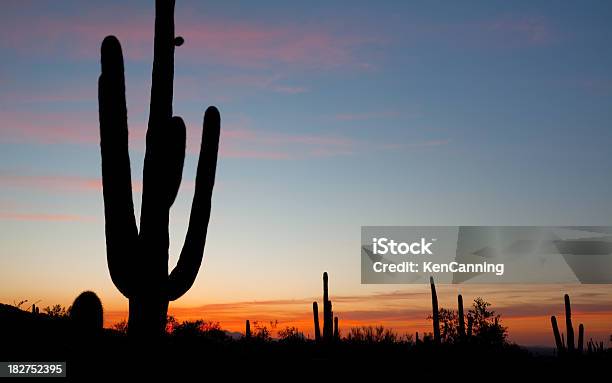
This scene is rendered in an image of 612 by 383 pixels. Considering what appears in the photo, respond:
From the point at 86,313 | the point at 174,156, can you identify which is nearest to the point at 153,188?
the point at 174,156

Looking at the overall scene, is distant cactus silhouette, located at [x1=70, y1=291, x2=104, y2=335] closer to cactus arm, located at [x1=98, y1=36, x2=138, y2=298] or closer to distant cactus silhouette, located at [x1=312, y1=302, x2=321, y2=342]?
cactus arm, located at [x1=98, y1=36, x2=138, y2=298]

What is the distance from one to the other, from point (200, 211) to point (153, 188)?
4.06 ft

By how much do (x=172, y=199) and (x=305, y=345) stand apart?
9227mm

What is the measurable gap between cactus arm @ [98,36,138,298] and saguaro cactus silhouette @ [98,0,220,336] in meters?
0.02

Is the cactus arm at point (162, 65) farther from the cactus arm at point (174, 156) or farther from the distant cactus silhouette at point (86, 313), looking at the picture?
the distant cactus silhouette at point (86, 313)

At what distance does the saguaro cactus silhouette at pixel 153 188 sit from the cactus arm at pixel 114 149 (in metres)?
0.02

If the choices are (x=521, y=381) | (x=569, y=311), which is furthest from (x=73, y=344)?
(x=569, y=311)

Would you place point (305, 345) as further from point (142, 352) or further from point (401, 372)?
point (142, 352)

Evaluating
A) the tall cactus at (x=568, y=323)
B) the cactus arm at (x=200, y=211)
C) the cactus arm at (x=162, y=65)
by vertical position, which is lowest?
the tall cactus at (x=568, y=323)

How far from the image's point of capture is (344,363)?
17.3 m

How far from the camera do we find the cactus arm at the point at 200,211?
14.9m

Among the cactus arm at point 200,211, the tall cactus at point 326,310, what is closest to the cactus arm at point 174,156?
the cactus arm at point 200,211
